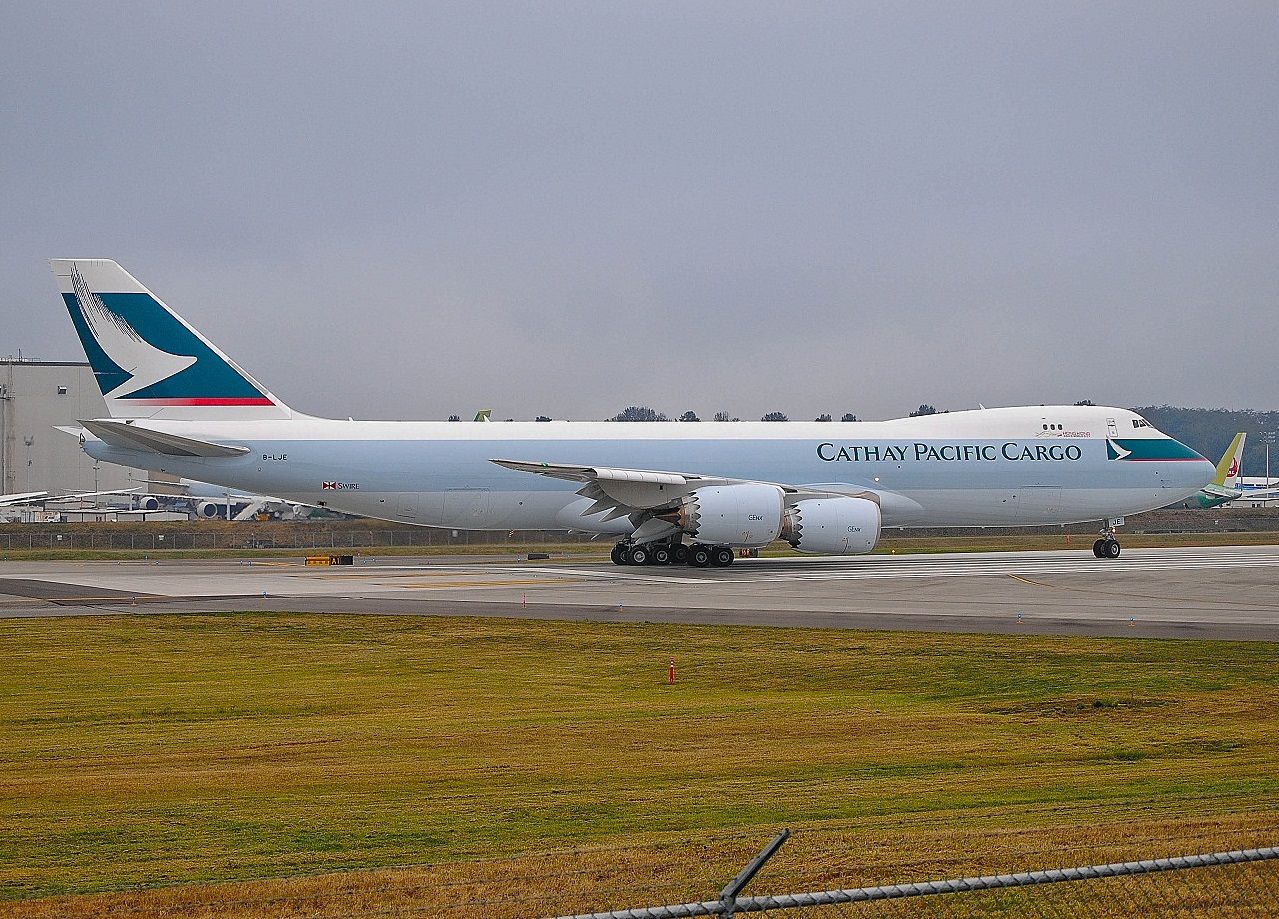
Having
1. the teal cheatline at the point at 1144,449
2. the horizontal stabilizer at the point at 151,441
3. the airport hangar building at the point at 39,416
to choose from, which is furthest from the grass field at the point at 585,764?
the airport hangar building at the point at 39,416

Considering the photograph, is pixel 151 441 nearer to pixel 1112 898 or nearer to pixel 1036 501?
pixel 1036 501

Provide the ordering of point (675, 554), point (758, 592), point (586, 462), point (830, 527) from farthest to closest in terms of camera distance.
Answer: point (586, 462) → point (675, 554) → point (830, 527) → point (758, 592)

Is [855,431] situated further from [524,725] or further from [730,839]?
[730,839]

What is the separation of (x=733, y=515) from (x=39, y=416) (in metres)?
87.6

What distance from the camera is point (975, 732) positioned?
14.2m

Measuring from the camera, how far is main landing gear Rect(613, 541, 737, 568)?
139 ft

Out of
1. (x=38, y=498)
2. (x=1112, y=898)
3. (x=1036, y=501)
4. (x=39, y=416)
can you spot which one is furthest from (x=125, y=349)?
(x=39, y=416)

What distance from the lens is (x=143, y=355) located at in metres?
42.3

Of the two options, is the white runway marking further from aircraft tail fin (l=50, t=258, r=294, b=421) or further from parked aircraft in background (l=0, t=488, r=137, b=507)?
parked aircraft in background (l=0, t=488, r=137, b=507)

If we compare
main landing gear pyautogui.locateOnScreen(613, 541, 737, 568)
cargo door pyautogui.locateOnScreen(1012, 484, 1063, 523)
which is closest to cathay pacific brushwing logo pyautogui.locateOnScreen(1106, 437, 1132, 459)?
cargo door pyautogui.locateOnScreen(1012, 484, 1063, 523)

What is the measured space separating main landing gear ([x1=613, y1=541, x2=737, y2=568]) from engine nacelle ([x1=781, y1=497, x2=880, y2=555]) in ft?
8.76

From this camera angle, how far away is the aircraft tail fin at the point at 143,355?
41.7m

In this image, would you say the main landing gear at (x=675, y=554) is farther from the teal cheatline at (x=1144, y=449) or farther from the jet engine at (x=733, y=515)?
the teal cheatline at (x=1144, y=449)

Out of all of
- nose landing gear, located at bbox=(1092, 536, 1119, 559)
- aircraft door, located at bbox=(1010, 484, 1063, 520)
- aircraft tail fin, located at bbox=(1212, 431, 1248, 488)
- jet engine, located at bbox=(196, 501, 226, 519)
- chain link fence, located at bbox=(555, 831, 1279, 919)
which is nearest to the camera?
chain link fence, located at bbox=(555, 831, 1279, 919)
